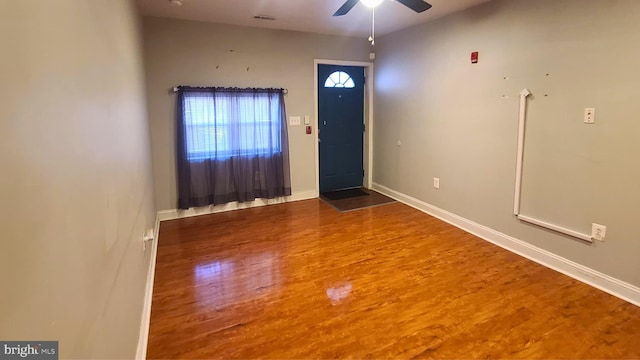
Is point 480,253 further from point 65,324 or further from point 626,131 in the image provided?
point 65,324

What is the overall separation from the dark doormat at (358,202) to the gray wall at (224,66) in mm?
635

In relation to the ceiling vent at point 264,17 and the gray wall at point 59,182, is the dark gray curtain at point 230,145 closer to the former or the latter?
the ceiling vent at point 264,17

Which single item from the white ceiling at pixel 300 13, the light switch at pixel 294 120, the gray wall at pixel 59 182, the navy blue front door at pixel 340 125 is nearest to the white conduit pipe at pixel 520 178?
the white ceiling at pixel 300 13

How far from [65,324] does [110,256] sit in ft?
1.81

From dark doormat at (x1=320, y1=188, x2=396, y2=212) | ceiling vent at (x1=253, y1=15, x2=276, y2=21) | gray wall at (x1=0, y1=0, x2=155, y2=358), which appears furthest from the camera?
dark doormat at (x1=320, y1=188, x2=396, y2=212)

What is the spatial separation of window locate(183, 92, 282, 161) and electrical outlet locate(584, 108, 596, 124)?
3.49 m

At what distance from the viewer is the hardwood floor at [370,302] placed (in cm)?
211

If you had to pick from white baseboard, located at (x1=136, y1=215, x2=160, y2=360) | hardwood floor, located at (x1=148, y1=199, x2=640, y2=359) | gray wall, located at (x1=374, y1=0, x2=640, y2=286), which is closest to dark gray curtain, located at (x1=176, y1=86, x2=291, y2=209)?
hardwood floor, located at (x1=148, y1=199, x2=640, y2=359)

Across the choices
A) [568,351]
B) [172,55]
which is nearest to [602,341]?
[568,351]

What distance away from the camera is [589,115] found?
2.77 metres

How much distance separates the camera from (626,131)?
2.56 meters

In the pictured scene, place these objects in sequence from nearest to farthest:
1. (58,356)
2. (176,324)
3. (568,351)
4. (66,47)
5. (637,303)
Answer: (58,356) < (66,47) < (568,351) < (176,324) < (637,303)

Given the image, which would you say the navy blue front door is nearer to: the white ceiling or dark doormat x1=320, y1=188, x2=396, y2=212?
dark doormat x1=320, y1=188, x2=396, y2=212

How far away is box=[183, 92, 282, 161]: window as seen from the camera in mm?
4445
